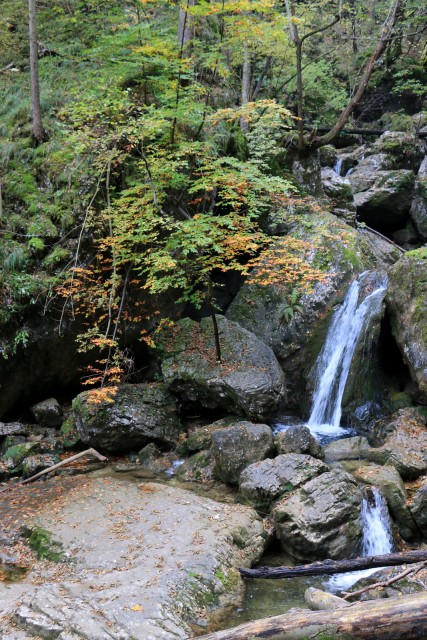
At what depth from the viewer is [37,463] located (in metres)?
9.07

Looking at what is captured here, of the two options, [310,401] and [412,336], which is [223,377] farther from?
[412,336]

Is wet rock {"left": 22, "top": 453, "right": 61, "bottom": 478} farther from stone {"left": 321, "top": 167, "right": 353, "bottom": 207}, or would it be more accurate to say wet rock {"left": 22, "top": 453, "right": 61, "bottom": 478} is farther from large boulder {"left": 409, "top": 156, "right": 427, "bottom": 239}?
large boulder {"left": 409, "top": 156, "right": 427, "bottom": 239}

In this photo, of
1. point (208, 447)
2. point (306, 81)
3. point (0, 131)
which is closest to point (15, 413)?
point (208, 447)

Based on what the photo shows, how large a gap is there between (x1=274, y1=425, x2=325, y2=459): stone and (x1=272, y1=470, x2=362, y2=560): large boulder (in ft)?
4.28

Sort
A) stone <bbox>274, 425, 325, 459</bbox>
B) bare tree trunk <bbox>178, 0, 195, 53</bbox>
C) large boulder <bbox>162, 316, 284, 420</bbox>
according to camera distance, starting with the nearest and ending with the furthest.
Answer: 1. stone <bbox>274, 425, 325, 459</bbox>
2. large boulder <bbox>162, 316, 284, 420</bbox>
3. bare tree trunk <bbox>178, 0, 195, 53</bbox>

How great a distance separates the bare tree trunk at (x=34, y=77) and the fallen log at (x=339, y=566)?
10735 millimetres

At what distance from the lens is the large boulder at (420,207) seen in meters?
16.9

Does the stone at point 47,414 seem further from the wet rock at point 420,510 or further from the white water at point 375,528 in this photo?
the wet rock at point 420,510

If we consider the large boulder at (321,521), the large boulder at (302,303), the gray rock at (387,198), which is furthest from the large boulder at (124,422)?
the gray rock at (387,198)

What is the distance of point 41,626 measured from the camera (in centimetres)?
437

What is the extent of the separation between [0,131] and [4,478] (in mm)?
8545

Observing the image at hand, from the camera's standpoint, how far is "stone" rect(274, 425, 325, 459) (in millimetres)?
8406

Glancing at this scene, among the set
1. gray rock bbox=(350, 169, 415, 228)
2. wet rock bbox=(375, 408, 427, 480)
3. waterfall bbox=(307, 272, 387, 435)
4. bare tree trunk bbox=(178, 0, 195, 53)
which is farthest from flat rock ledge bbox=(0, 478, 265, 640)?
gray rock bbox=(350, 169, 415, 228)

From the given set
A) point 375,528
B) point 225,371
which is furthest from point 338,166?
point 375,528
